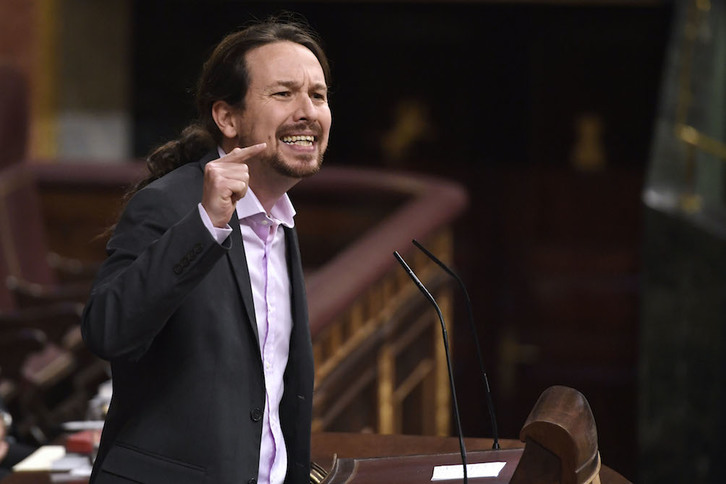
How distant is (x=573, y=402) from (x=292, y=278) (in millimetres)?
548

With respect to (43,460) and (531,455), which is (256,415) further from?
(43,460)

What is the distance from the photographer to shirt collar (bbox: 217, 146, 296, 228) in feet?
5.97

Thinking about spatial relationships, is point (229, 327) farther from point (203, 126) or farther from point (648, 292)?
point (648, 292)

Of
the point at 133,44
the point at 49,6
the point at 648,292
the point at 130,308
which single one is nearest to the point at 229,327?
the point at 130,308

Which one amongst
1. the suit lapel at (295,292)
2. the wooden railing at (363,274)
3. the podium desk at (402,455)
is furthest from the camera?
the wooden railing at (363,274)

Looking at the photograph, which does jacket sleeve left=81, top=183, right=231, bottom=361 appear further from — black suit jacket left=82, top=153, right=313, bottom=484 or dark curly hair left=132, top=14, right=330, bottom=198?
dark curly hair left=132, top=14, right=330, bottom=198

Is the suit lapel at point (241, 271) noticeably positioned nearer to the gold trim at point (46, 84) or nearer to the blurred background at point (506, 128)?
the gold trim at point (46, 84)

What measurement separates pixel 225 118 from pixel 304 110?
137 mm

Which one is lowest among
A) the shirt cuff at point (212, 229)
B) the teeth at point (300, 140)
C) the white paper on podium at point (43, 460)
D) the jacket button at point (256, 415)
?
the white paper on podium at point (43, 460)

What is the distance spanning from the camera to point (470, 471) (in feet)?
5.37

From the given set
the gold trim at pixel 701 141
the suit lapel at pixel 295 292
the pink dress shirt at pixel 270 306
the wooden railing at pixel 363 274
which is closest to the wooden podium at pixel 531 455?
the pink dress shirt at pixel 270 306

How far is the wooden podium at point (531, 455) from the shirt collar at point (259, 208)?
37cm

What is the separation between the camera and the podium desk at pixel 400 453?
171 centimetres

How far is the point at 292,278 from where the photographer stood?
1939 mm
